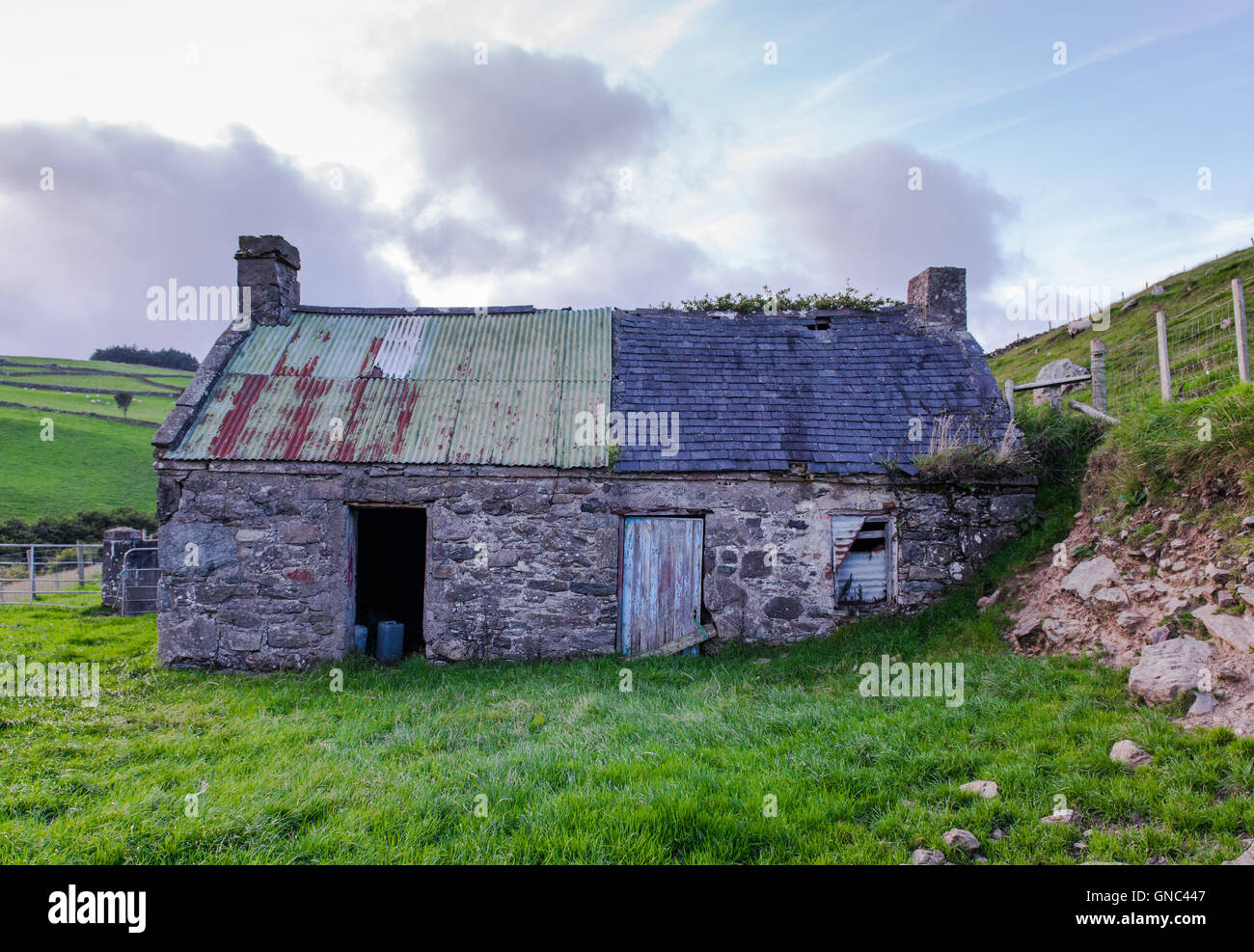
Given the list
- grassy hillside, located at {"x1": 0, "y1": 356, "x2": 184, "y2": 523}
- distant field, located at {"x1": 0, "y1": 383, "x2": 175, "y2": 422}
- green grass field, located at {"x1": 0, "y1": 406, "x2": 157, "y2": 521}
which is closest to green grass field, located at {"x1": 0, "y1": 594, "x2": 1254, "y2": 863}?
grassy hillside, located at {"x1": 0, "y1": 356, "x2": 184, "y2": 523}

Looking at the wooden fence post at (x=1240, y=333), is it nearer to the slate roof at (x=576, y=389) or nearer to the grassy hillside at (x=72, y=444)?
the slate roof at (x=576, y=389)

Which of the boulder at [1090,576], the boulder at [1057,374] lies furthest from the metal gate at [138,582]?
the boulder at [1057,374]

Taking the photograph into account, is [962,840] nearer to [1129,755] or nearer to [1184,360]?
[1129,755]

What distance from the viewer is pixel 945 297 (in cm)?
1132

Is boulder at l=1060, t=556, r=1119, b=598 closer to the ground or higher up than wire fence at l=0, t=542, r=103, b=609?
higher up

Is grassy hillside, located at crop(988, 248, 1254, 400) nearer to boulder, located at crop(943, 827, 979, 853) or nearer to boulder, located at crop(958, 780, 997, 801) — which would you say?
boulder, located at crop(958, 780, 997, 801)

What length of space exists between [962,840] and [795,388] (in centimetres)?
757

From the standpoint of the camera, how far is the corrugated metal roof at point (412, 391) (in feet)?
30.0

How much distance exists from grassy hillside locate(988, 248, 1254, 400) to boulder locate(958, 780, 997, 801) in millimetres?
19057

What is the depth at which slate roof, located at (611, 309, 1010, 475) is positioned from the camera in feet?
30.2

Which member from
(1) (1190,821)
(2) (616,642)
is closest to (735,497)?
(2) (616,642)

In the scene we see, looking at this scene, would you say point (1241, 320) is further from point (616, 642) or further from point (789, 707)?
point (616, 642)

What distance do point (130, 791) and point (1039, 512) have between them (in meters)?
10.6

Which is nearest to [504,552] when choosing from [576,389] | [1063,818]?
[576,389]
